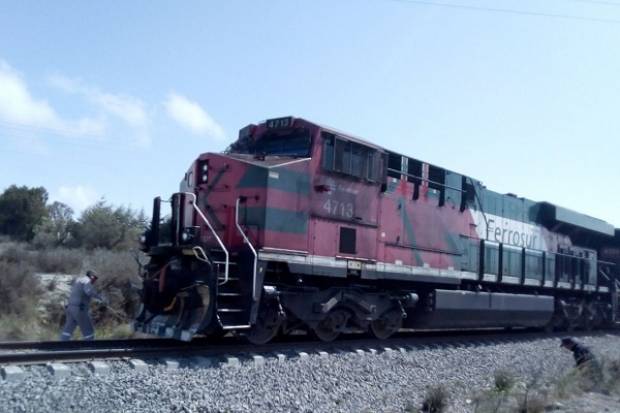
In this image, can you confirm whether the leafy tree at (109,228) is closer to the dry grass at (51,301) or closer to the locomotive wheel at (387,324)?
the dry grass at (51,301)

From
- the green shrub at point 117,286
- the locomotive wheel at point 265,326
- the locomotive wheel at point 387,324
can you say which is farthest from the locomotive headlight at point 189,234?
the green shrub at point 117,286

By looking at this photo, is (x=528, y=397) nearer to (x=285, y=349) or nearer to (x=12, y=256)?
(x=285, y=349)

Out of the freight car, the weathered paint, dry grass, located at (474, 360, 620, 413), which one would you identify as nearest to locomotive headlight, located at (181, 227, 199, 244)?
the freight car

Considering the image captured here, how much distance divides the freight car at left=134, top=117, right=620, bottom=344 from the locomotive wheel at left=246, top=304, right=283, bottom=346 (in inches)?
0.8

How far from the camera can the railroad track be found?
7461 millimetres

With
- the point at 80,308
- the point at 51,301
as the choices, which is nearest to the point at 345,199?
the point at 80,308

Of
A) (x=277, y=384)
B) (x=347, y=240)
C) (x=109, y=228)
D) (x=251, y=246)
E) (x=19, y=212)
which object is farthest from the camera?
(x=19, y=212)

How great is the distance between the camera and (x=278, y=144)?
10.6 meters

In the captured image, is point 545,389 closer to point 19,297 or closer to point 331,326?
point 331,326

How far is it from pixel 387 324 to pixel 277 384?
425 centimetres

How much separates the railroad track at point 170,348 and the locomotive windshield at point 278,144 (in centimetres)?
302

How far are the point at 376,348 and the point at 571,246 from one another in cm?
1111

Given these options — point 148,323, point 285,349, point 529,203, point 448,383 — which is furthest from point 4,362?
point 529,203

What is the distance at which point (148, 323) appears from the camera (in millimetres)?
8914
